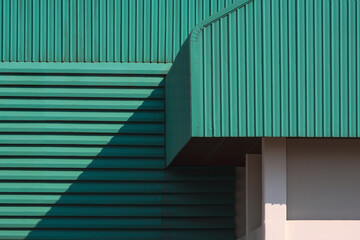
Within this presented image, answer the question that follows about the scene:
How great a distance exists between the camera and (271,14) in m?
13.8

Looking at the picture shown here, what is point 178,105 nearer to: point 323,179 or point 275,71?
point 275,71

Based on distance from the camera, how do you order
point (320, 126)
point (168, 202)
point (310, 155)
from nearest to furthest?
point (320, 126) < point (310, 155) < point (168, 202)

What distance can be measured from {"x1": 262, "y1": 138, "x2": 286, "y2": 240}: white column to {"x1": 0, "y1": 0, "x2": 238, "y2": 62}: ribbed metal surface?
16.6 ft

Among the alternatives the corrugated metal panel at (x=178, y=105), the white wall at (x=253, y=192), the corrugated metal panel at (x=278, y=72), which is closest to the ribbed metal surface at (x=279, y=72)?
the corrugated metal panel at (x=278, y=72)

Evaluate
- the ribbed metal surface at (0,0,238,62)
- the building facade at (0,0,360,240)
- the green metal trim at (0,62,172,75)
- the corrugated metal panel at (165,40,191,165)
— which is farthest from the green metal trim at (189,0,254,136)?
the ribbed metal surface at (0,0,238,62)

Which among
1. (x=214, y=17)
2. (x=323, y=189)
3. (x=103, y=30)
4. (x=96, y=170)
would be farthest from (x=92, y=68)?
(x=323, y=189)

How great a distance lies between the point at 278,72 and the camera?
1360 cm

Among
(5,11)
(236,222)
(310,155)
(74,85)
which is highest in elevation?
(5,11)

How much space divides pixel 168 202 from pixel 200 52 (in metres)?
5.33

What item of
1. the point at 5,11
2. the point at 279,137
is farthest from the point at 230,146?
the point at 5,11

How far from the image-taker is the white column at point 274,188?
14.0m

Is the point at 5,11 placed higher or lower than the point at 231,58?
higher

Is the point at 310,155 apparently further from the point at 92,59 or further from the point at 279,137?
the point at 92,59

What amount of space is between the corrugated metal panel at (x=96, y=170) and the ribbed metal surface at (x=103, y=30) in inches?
18.7
